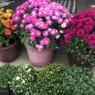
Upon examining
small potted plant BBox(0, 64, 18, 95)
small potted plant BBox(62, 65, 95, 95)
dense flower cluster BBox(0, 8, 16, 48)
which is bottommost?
small potted plant BBox(0, 64, 18, 95)

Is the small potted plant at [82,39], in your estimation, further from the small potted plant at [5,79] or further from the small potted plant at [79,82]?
the small potted plant at [5,79]

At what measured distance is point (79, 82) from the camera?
125 centimetres

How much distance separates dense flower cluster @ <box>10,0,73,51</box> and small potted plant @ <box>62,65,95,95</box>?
1.78 feet

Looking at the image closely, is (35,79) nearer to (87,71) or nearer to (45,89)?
(45,89)

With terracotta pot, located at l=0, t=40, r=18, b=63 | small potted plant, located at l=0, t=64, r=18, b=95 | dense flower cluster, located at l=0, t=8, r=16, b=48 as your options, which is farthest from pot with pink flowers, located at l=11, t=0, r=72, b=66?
small potted plant, located at l=0, t=64, r=18, b=95

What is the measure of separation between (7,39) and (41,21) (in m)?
0.76

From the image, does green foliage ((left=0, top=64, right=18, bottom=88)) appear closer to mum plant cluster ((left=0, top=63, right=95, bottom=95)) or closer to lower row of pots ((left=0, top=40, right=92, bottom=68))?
mum plant cluster ((left=0, top=63, right=95, bottom=95))

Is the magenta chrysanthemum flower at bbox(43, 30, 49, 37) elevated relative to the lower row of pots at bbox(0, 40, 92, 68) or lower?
elevated

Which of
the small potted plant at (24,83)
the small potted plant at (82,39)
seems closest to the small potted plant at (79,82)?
the small potted plant at (82,39)

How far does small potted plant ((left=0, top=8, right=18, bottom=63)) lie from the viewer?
175 centimetres

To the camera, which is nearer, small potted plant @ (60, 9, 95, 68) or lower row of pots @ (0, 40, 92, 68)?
small potted plant @ (60, 9, 95, 68)

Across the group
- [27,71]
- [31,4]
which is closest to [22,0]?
[31,4]

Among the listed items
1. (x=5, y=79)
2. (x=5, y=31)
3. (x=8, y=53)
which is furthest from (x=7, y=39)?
(x=5, y=79)

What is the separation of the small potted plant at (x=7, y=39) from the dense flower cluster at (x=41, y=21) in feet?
0.44
